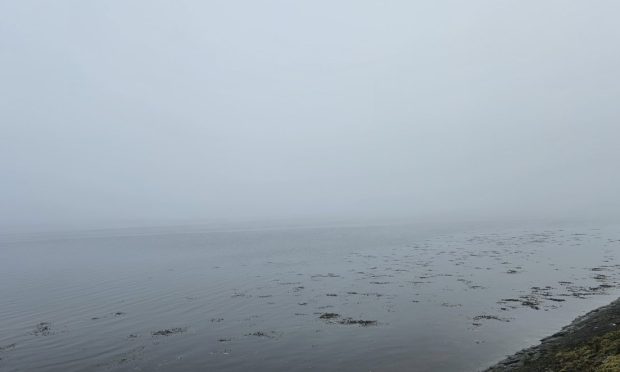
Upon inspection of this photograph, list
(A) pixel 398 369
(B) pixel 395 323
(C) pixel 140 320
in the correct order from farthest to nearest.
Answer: (C) pixel 140 320
(B) pixel 395 323
(A) pixel 398 369

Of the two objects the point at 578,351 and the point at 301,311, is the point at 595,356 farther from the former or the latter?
the point at 301,311

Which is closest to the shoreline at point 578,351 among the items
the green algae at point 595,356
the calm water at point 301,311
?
the green algae at point 595,356

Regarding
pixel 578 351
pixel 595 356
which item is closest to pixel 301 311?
pixel 578 351

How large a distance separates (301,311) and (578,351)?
64.2 ft

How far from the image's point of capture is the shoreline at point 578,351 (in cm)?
1520

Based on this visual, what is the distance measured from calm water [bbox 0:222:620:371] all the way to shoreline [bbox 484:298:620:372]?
1.63m

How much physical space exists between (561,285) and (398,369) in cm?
2514

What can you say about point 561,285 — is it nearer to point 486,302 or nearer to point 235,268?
point 486,302

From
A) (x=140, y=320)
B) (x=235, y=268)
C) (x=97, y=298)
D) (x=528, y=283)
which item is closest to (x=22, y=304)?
(x=97, y=298)

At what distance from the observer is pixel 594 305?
2873 cm

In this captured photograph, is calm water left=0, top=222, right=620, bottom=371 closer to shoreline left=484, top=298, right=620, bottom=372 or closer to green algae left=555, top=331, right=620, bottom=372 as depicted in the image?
shoreline left=484, top=298, right=620, bottom=372

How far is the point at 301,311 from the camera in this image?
1252 inches

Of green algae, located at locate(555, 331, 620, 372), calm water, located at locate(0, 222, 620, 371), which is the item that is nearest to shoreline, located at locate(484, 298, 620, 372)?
green algae, located at locate(555, 331, 620, 372)

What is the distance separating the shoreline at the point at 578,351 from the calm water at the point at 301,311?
163 centimetres
